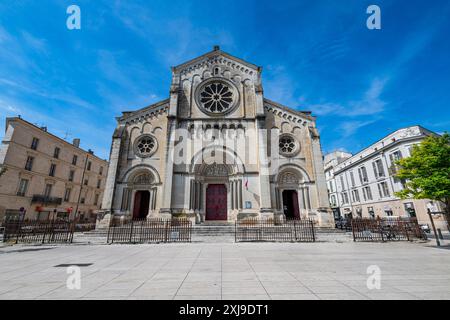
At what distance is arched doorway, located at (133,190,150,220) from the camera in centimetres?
1897

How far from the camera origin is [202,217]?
1836 cm

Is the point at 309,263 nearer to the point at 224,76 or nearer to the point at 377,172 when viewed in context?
the point at 224,76

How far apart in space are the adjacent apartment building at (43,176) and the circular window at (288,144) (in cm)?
2745

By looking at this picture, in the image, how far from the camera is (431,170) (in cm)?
1063

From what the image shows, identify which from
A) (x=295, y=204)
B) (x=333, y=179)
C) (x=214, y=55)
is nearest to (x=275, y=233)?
(x=295, y=204)

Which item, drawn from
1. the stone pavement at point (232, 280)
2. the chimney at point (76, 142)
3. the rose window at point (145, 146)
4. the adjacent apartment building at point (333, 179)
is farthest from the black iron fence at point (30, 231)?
the adjacent apartment building at point (333, 179)

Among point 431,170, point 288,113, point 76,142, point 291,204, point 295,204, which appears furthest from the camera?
point 76,142

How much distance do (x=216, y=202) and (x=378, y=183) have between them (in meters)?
23.5

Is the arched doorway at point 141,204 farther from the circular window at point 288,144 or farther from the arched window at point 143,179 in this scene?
the circular window at point 288,144

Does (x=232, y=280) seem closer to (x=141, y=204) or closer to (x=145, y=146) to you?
(x=141, y=204)

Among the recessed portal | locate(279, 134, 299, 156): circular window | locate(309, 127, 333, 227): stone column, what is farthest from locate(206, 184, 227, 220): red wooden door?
locate(309, 127, 333, 227): stone column

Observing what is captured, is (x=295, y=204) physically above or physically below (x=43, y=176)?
below
